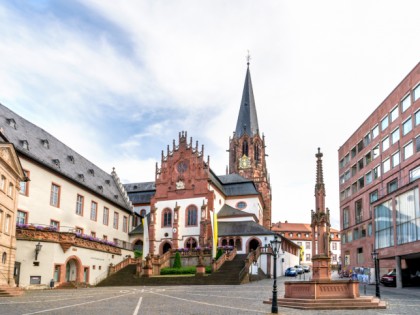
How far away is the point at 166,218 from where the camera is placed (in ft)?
231

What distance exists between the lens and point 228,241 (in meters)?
65.4

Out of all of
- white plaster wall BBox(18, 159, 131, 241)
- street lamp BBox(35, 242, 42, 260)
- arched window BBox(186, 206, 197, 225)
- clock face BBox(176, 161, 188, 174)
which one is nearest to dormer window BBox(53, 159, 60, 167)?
white plaster wall BBox(18, 159, 131, 241)

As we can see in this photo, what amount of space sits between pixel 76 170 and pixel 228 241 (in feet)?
76.1

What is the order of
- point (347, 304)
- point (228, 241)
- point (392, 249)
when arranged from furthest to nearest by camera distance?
point (228, 241) → point (392, 249) → point (347, 304)

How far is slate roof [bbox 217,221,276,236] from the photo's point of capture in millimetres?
63953

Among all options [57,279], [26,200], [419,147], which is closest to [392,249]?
[419,147]

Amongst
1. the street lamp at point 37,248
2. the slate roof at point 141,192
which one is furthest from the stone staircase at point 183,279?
the slate roof at point 141,192

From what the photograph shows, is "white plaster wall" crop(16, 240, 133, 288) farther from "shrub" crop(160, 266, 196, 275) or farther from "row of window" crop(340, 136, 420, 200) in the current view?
"row of window" crop(340, 136, 420, 200)

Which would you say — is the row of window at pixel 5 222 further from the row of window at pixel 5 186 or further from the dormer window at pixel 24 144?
the dormer window at pixel 24 144

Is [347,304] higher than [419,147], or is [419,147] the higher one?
[419,147]

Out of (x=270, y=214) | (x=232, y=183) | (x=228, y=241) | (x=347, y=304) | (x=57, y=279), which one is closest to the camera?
(x=347, y=304)

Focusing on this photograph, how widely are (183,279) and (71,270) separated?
10916mm

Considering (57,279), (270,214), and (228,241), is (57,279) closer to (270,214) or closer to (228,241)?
(228,241)

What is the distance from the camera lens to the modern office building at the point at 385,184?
44.6 m
